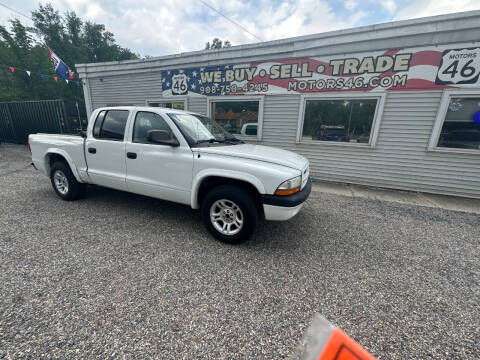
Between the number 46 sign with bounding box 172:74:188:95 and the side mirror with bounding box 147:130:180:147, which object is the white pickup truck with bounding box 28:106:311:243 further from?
the number 46 sign with bounding box 172:74:188:95

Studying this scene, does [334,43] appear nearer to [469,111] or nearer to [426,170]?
[469,111]

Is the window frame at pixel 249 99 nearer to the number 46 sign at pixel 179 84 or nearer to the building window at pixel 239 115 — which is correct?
the building window at pixel 239 115

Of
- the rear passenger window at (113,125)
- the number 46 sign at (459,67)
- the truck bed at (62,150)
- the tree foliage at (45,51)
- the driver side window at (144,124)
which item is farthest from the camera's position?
the tree foliage at (45,51)

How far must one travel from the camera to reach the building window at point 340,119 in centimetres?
570

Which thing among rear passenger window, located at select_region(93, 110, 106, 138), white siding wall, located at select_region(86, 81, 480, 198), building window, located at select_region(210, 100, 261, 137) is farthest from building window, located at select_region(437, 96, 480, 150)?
rear passenger window, located at select_region(93, 110, 106, 138)

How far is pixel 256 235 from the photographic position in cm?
314

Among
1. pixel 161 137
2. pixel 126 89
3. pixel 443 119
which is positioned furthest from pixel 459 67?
pixel 126 89

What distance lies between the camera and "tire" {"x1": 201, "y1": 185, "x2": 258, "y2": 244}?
2.62 m

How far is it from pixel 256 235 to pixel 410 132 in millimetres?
5288

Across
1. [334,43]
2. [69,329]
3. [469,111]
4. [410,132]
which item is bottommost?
[69,329]

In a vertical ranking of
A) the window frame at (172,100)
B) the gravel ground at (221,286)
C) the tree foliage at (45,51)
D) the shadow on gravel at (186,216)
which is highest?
the tree foliage at (45,51)

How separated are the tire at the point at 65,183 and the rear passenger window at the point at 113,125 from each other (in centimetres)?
111

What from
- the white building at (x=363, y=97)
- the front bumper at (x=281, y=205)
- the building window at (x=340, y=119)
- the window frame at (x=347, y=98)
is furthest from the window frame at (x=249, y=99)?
the front bumper at (x=281, y=205)

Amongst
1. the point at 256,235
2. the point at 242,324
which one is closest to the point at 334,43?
the point at 256,235
